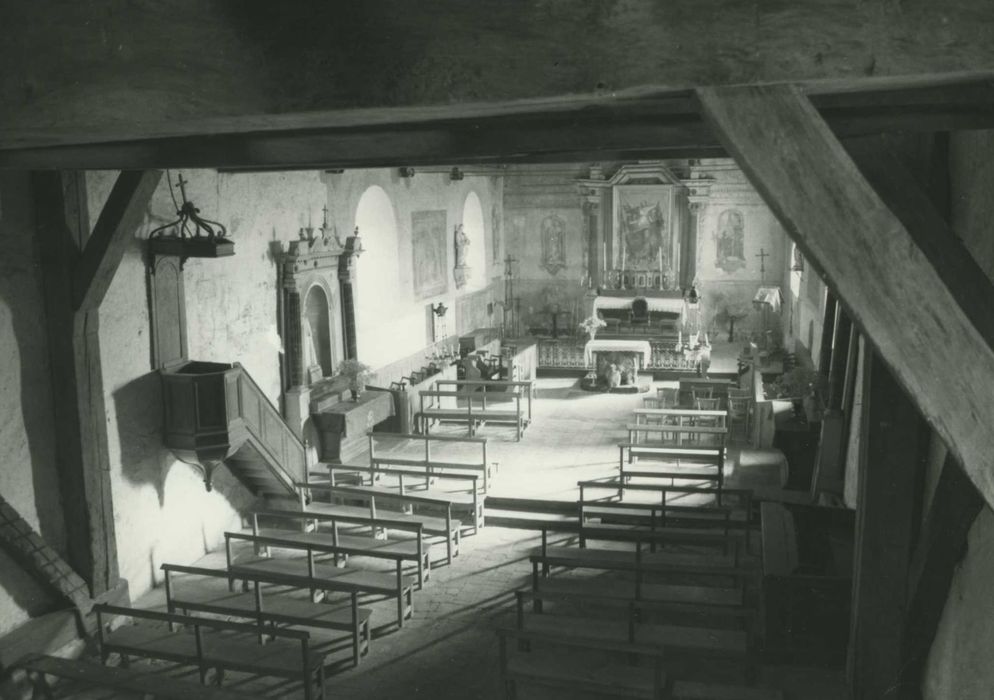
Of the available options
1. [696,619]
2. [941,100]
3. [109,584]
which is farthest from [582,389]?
[941,100]

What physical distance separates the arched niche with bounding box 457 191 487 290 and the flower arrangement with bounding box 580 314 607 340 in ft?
9.37

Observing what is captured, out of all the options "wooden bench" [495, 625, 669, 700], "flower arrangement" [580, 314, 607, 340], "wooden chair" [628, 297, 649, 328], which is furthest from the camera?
"wooden chair" [628, 297, 649, 328]

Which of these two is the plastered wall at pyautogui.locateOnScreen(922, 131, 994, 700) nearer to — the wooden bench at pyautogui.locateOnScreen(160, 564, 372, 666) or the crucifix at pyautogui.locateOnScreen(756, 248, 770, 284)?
the wooden bench at pyautogui.locateOnScreen(160, 564, 372, 666)

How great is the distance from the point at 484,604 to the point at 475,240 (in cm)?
1430

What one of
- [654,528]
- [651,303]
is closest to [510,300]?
[651,303]

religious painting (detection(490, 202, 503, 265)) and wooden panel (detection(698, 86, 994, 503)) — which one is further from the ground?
religious painting (detection(490, 202, 503, 265))

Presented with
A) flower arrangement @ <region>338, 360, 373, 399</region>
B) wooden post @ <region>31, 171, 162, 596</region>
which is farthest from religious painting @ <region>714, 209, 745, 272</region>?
wooden post @ <region>31, 171, 162, 596</region>

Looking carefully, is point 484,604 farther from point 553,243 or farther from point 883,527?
point 553,243

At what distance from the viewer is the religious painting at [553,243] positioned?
78.7ft

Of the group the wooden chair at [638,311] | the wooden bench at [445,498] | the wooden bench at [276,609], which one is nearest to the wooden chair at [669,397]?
the wooden chair at [638,311]

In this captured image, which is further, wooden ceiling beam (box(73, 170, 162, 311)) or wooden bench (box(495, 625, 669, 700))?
wooden ceiling beam (box(73, 170, 162, 311))

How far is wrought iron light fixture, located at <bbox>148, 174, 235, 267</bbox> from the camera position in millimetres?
8883

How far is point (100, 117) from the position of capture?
2.79 meters

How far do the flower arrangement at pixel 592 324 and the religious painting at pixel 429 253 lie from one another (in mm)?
3676
